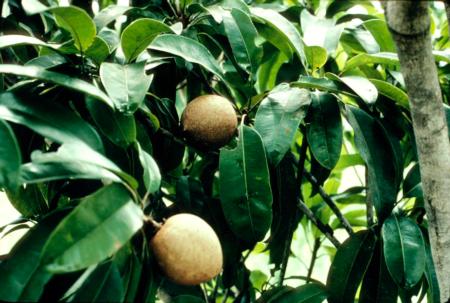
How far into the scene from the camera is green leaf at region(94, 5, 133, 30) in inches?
34.3

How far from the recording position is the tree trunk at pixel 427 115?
0.57 metres

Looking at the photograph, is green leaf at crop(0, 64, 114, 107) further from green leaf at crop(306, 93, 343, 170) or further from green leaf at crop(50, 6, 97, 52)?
green leaf at crop(306, 93, 343, 170)

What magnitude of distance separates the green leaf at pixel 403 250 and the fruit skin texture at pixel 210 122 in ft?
0.93

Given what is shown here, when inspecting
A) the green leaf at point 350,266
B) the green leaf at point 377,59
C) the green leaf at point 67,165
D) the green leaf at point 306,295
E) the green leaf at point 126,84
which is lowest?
the green leaf at point 306,295

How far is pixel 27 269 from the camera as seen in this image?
0.59 meters

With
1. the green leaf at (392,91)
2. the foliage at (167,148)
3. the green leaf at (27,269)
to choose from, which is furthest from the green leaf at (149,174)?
the green leaf at (392,91)

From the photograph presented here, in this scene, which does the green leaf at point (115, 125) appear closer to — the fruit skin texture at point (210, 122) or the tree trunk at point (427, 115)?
the fruit skin texture at point (210, 122)

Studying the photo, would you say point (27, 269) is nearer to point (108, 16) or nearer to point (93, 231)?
point (93, 231)

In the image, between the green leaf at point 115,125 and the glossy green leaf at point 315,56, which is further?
the glossy green leaf at point 315,56

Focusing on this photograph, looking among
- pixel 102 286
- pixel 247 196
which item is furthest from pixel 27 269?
pixel 247 196

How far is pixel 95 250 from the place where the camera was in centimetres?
52

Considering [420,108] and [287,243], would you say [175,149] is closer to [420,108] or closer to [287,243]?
[287,243]

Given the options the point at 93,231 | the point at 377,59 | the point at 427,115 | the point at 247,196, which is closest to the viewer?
the point at 93,231

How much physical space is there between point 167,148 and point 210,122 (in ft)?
0.43
